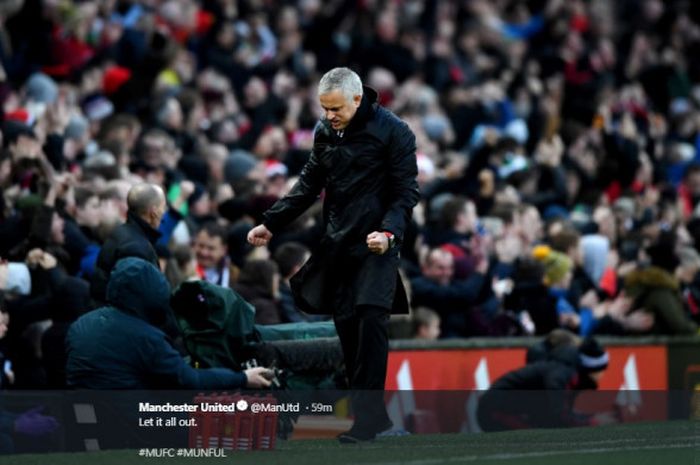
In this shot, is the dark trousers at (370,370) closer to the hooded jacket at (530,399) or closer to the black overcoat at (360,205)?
the black overcoat at (360,205)

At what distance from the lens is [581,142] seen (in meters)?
22.3

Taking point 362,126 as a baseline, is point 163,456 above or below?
below

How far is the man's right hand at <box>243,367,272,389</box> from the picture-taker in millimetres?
10625

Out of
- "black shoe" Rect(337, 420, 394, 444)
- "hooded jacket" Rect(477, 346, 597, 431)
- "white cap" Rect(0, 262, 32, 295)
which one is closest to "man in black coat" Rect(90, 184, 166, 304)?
"white cap" Rect(0, 262, 32, 295)

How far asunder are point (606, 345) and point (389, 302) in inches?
214

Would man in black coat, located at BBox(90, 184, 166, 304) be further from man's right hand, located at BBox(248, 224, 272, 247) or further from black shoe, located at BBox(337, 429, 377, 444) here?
black shoe, located at BBox(337, 429, 377, 444)

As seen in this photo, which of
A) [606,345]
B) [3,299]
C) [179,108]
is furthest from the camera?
[179,108]

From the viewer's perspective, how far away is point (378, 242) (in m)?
9.73

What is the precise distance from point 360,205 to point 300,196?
47 centimetres

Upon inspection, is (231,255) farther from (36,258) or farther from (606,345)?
(606,345)

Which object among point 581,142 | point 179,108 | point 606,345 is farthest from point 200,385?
point 581,142

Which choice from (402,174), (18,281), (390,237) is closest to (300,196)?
(402,174)

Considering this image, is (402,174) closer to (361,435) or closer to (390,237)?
(390,237)

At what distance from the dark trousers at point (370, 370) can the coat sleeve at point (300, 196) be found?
771 mm
